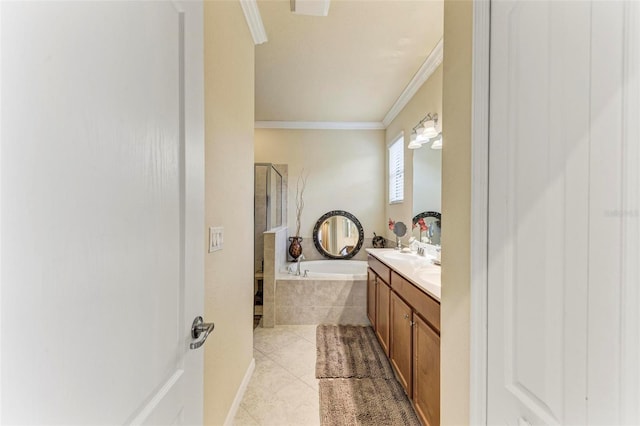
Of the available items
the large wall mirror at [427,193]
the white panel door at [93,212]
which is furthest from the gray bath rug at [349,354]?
the white panel door at [93,212]

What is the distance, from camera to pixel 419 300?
5.47 ft

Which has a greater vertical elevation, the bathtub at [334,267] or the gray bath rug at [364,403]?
the bathtub at [334,267]

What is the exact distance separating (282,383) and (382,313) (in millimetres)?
1021

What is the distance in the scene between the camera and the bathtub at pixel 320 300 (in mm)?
3309

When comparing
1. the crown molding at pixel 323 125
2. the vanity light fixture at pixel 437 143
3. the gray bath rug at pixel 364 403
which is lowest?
the gray bath rug at pixel 364 403

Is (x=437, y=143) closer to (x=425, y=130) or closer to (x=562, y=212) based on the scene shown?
(x=425, y=130)

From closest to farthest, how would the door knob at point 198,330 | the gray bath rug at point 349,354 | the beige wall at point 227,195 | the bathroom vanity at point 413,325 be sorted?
the door knob at point 198,330 < the beige wall at point 227,195 < the bathroom vanity at point 413,325 < the gray bath rug at point 349,354

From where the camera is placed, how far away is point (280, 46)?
244cm

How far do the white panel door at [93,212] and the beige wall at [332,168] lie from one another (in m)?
3.74

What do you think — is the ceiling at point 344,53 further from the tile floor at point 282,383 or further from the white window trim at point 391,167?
Answer: the tile floor at point 282,383

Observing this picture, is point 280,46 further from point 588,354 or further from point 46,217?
point 588,354

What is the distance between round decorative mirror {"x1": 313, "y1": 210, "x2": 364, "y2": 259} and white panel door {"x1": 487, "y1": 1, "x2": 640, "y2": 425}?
362 centimetres

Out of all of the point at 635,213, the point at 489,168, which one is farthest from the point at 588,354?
the point at 489,168

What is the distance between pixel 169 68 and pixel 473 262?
3.32 feet
